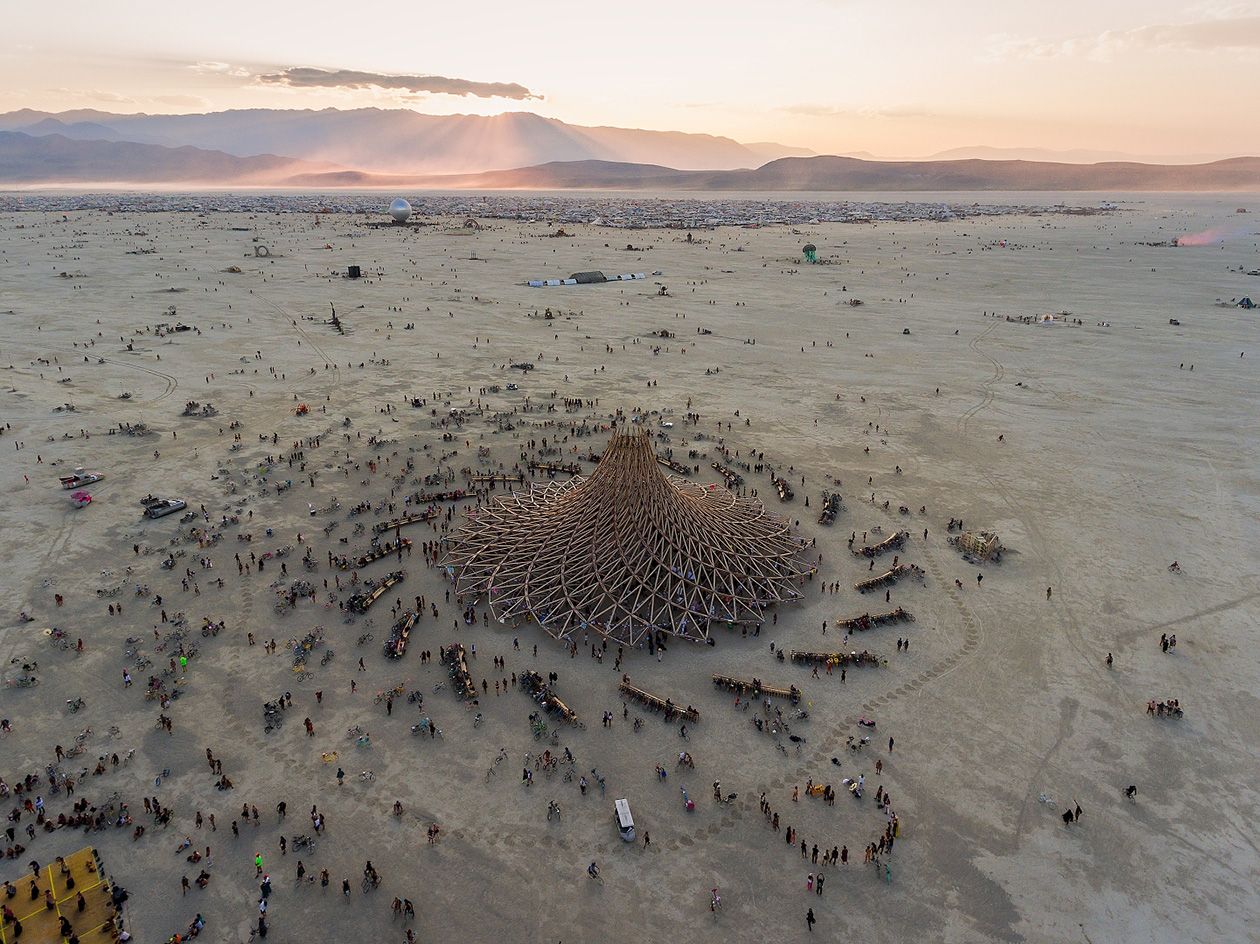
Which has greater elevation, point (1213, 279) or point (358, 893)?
point (1213, 279)

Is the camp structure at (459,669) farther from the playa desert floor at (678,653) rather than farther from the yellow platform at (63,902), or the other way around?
the yellow platform at (63,902)

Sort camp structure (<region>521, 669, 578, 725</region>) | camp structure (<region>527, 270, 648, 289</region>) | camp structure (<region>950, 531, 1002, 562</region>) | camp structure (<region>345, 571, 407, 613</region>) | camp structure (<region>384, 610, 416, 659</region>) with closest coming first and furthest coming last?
camp structure (<region>521, 669, 578, 725</region>)
camp structure (<region>384, 610, 416, 659</region>)
camp structure (<region>345, 571, 407, 613</region>)
camp structure (<region>950, 531, 1002, 562</region>)
camp structure (<region>527, 270, 648, 289</region>)

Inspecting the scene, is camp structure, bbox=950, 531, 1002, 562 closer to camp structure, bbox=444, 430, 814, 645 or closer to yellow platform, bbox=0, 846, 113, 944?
camp structure, bbox=444, 430, 814, 645

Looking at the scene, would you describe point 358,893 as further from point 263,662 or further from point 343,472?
point 343,472

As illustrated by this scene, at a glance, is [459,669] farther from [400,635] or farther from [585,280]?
[585,280]

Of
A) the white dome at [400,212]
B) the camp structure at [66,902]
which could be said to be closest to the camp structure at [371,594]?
the camp structure at [66,902]

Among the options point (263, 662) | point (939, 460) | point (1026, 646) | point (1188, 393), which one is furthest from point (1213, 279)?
point (263, 662)

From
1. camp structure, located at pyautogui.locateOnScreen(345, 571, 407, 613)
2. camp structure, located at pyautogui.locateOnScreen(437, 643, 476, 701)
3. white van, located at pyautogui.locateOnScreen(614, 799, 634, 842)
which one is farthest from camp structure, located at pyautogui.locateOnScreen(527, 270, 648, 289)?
white van, located at pyautogui.locateOnScreen(614, 799, 634, 842)
